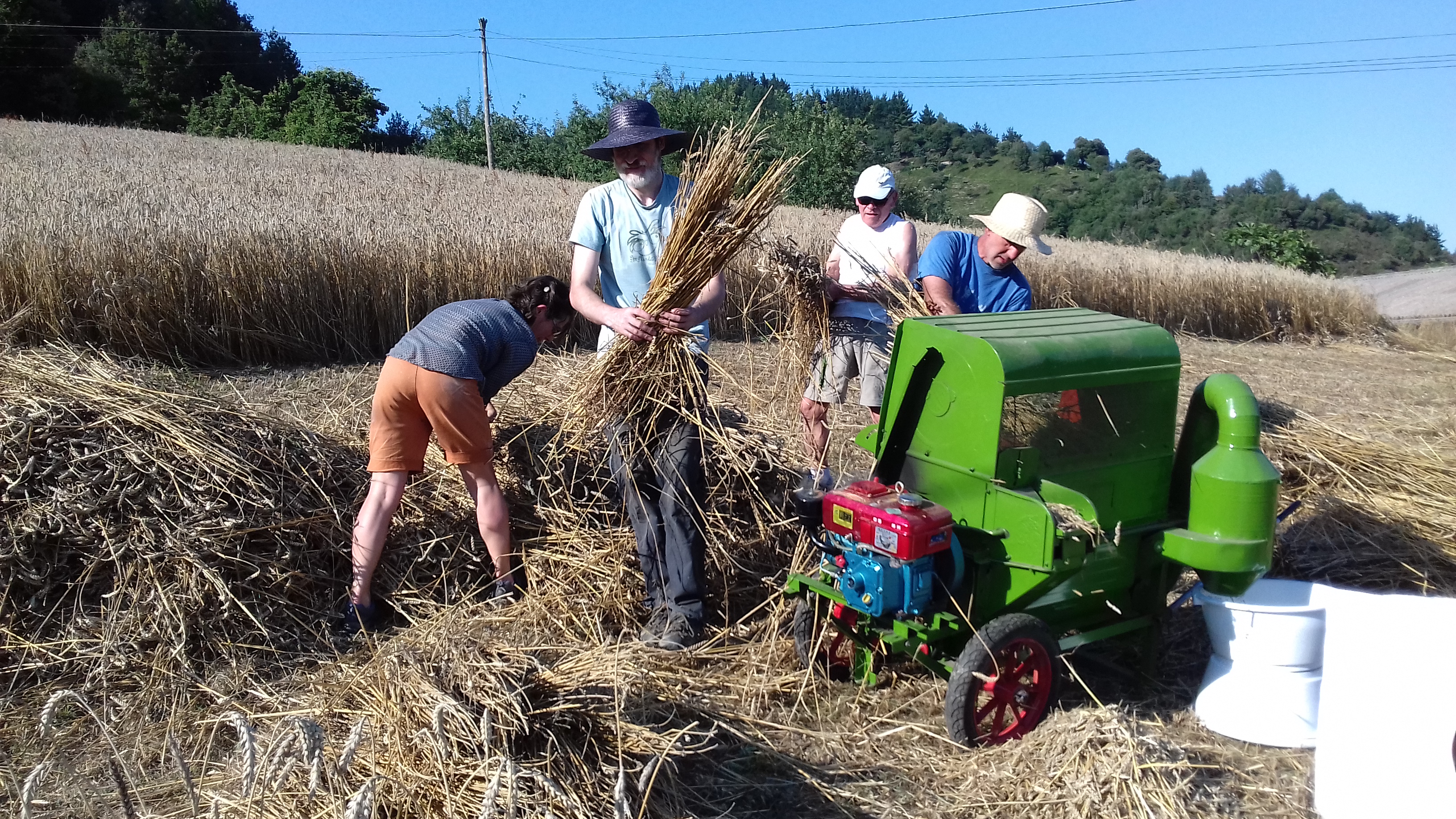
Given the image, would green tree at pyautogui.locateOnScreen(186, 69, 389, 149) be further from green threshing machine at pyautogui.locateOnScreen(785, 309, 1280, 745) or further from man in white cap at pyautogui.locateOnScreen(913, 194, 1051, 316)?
green threshing machine at pyautogui.locateOnScreen(785, 309, 1280, 745)

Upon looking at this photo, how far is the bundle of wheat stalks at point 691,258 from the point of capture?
10.5 feet

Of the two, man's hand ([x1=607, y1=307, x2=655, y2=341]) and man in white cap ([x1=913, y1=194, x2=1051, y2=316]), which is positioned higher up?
man in white cap ([x1=913, y1=194, x2=1051, y2=316])

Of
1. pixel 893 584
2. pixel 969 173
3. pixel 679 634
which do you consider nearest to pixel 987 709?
pixel 893 584

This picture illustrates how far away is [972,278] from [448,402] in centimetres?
216

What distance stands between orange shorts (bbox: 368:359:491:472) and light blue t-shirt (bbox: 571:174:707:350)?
0.53 metres

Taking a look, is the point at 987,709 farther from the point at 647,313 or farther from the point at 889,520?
the point at 647,313

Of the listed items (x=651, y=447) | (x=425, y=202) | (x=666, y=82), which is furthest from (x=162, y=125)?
(x=651, y=447)

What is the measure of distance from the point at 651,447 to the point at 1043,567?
1.40 meters

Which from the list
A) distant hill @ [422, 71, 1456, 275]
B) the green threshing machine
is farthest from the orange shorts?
distant hill @ [422, 71, 1456, 275]

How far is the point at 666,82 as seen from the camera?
31.7m

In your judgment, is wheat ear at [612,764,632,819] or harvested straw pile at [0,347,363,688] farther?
harvested straw pile at [0,347,363,688]

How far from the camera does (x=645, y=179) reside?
3373 mm

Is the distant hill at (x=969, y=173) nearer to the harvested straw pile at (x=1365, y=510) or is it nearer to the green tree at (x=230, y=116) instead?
the green tree at (x=230, y=116)

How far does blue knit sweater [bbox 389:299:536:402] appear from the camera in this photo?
3.30 meters
